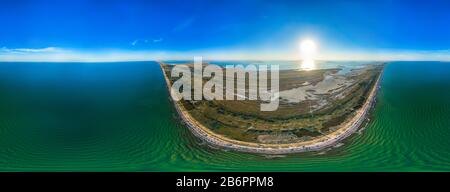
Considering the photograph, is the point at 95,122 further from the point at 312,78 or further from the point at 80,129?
the point at 312,78

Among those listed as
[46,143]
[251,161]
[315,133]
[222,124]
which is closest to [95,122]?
[46,143]

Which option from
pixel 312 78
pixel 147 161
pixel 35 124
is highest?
pixel 312 78

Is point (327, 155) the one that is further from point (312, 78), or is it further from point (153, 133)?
point (312, 78)

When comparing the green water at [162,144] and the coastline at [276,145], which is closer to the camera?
the green water at [162,144]

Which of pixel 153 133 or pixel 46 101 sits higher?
pixel 46 101

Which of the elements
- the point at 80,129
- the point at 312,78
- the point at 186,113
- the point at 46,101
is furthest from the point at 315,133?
the point at 46,101

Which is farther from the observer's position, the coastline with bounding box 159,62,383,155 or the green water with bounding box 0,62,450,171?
the coastline with bounding box 159,62,383,155

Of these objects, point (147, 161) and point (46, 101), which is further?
point (46, 101)

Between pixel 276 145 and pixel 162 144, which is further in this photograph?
pixel 162 144
